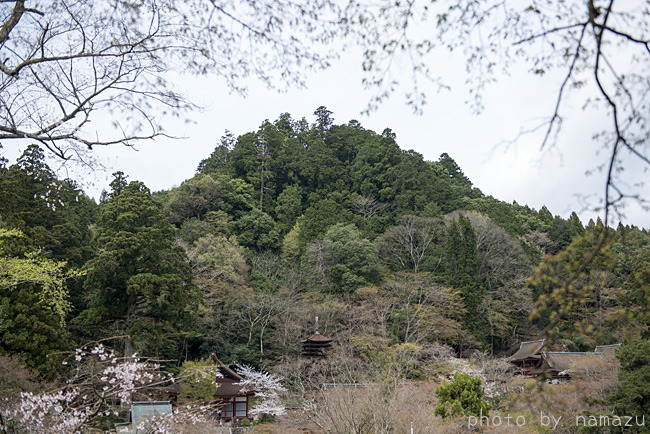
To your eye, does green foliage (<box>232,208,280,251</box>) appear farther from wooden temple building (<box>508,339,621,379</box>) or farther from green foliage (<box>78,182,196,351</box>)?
wooden temple building (<box>508,339,621,379</box>)

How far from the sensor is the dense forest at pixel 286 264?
1289 cm

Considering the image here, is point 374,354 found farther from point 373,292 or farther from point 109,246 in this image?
point 109,246

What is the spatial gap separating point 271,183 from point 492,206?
34.9 ft

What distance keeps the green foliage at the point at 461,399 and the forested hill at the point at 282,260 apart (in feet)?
8.10

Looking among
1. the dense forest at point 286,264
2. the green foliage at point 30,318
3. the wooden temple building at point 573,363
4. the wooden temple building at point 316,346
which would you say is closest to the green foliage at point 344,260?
the dense forest at point 286,264

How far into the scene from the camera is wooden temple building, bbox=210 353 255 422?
13703 mm

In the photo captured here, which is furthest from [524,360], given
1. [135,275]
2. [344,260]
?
[135,275]

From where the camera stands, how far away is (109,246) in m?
13.8

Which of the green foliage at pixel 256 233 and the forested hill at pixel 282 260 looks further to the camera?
the green foliage at pixel 256 233

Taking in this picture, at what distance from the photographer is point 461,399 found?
30.0 feet

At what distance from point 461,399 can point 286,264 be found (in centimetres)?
1277

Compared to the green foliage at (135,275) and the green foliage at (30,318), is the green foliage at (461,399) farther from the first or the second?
the green foliage at (30,318)

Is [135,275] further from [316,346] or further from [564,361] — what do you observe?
[564,361]

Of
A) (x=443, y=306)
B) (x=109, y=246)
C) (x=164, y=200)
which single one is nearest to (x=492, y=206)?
(x=443, y=306)
